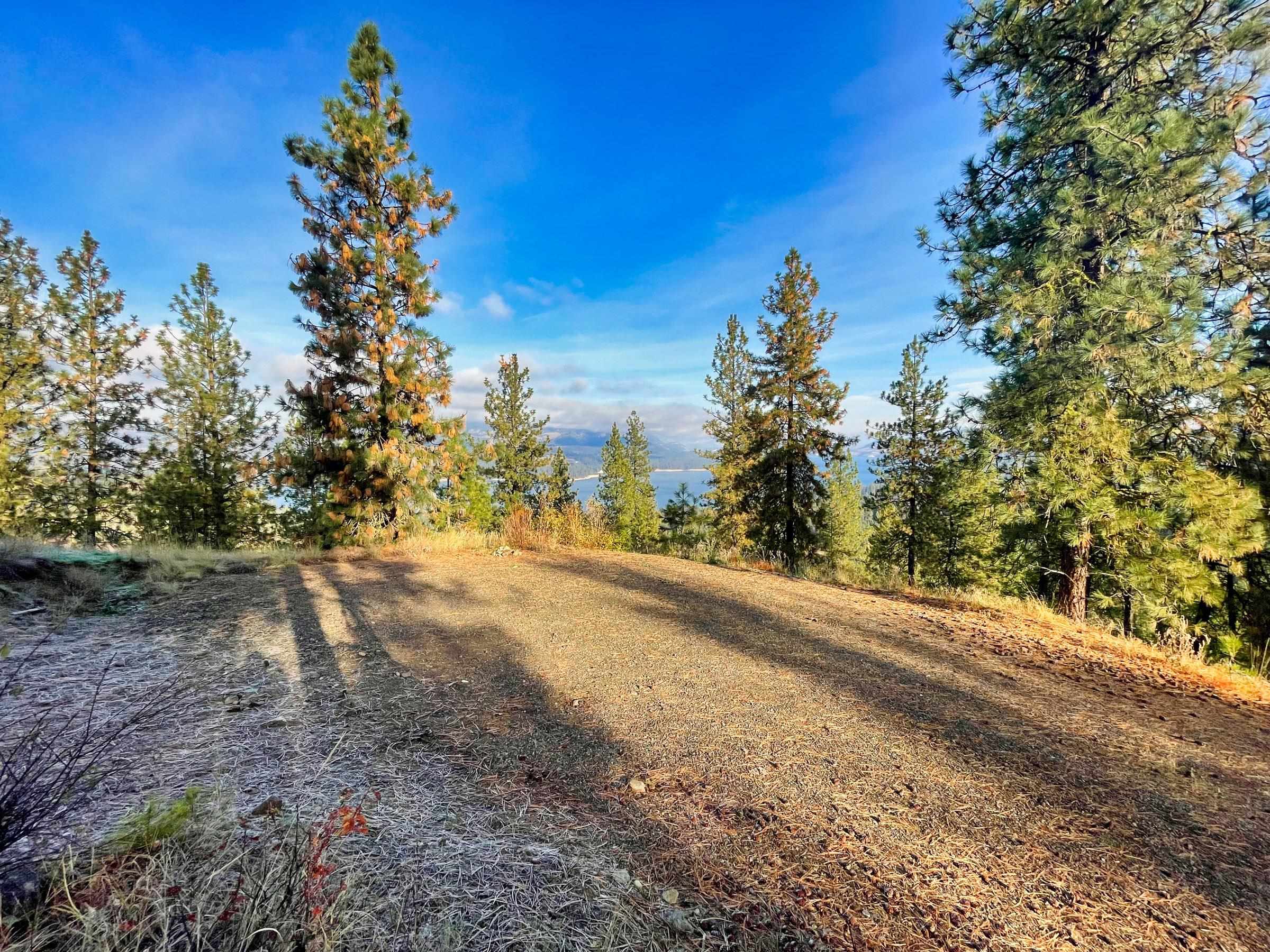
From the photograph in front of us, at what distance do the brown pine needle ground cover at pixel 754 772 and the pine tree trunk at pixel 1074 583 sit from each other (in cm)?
159

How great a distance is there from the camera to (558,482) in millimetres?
31578

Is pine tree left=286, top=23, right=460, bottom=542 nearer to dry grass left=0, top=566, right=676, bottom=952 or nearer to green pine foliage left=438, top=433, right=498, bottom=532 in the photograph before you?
green pine foliage left=438, top=433, right=498, bottom=532

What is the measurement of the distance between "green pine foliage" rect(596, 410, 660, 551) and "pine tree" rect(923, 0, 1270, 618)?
2375 cm

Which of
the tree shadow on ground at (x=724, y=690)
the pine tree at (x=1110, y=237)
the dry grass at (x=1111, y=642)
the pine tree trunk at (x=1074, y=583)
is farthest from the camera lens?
the pine tree trunk at (x=1074, y=583)

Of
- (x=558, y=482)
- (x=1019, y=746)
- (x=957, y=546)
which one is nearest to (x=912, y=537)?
(x=957, y=546)

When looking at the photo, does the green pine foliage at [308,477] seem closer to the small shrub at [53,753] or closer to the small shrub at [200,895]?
the small shrub at [53,753]

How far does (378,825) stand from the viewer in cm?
189

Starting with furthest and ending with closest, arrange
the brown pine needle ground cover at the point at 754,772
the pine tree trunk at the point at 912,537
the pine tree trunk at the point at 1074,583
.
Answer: the pine tree trunk at the point at 912,537
the pine tree trunk at the point at 1074,583
the brown pine needle ground cover at the point at 754,772

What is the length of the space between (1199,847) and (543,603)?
490 centimetres

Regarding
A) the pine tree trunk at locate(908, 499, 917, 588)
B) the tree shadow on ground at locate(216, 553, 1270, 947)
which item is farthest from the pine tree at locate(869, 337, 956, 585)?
the tree shadow on ground at locate(216, 553, 1270, 947)

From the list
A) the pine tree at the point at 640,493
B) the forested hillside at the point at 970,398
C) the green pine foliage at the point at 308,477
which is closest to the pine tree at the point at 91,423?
the forested hillside at the point at 970,398

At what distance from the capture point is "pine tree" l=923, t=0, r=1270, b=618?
15.8 feet

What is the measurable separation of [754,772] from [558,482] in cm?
2976

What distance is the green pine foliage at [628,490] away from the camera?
31.0 m
